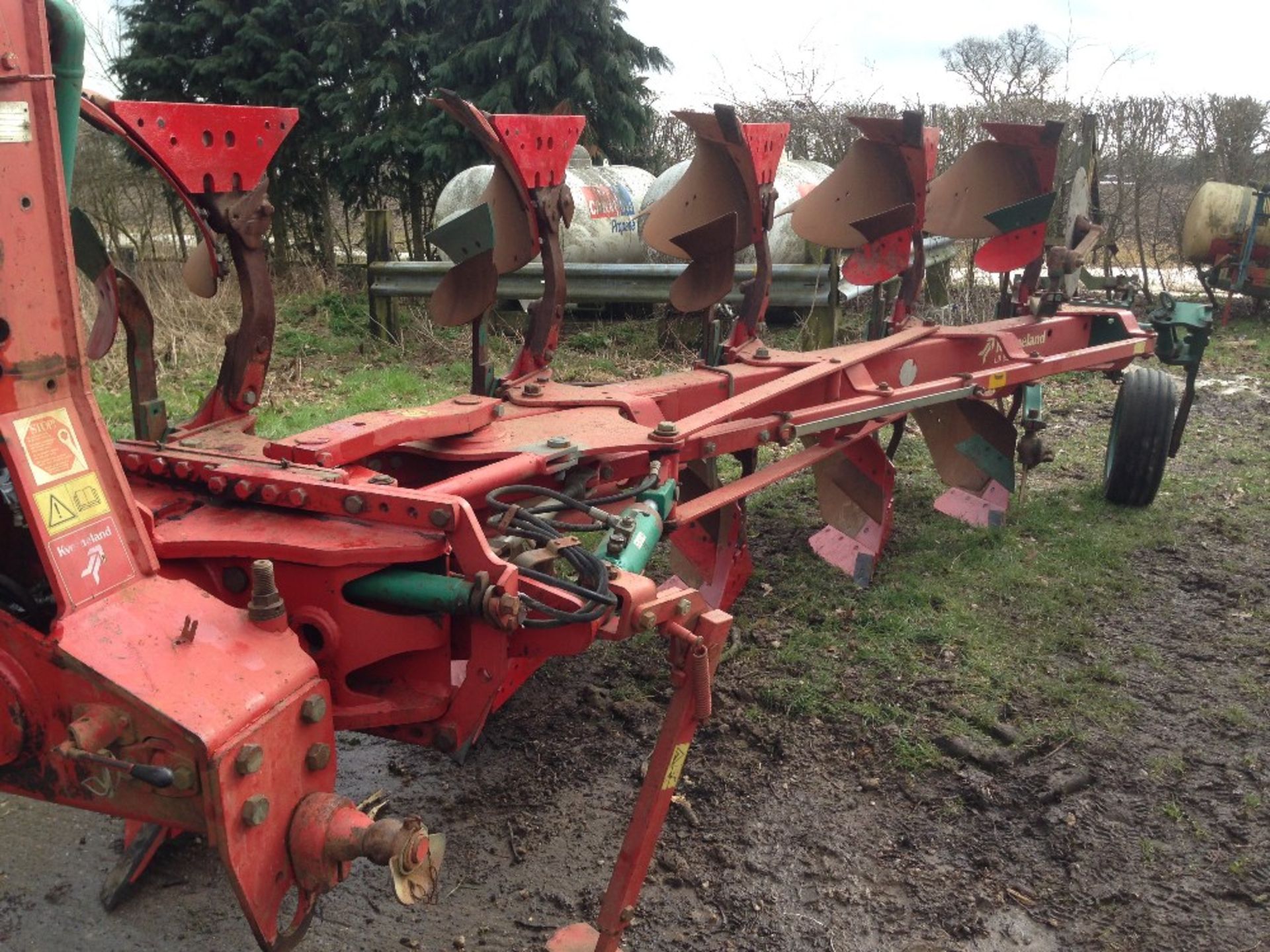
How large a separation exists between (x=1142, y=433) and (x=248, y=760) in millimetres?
4768

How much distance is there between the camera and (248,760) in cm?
172

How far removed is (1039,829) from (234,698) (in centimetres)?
219

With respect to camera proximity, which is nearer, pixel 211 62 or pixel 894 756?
pixel 894 756

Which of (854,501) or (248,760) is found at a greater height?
(248,760)

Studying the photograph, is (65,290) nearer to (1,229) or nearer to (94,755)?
(1,229)

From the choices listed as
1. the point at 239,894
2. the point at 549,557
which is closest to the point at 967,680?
the point at 549,557

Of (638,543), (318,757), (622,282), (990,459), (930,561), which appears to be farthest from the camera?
(622,282)

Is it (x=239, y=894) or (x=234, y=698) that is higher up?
(x=234, y=698)

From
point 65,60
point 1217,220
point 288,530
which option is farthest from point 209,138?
point 1217,220

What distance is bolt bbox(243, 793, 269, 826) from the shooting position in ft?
5.70

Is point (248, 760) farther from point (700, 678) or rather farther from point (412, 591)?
point (700, 678)

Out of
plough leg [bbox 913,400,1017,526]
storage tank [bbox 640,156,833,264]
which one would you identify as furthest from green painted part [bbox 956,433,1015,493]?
storage tank [bbox 640,156,833,264]

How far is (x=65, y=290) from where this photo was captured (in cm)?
186

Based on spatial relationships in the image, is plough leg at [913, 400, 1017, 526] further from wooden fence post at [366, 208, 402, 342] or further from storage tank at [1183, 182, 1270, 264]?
storage tank at [1183, 182, 1270, 264]
